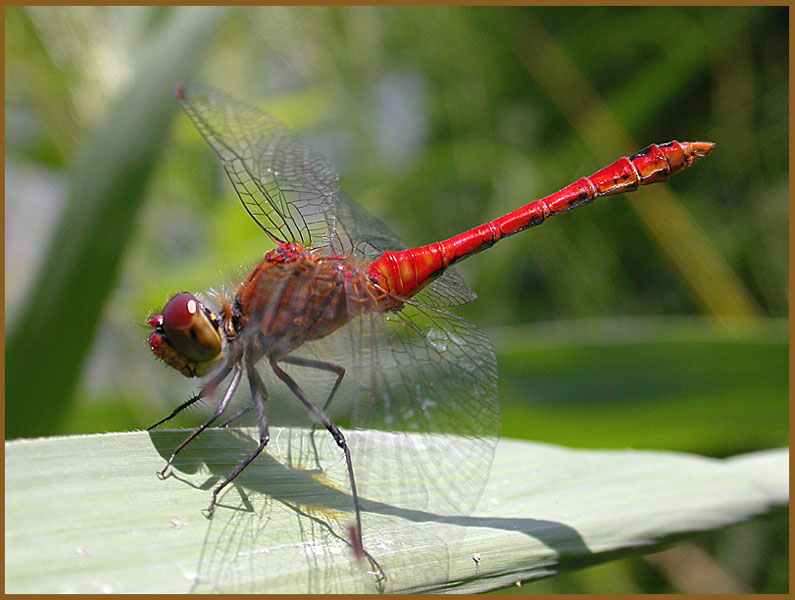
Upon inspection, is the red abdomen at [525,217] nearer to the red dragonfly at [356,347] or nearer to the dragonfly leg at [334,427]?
the red dragonfly at [356,347]

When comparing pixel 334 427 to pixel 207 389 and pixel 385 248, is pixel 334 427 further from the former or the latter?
pixel 385 248

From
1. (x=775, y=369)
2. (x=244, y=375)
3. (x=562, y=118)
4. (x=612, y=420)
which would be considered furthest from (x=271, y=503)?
(x=562, y=118)

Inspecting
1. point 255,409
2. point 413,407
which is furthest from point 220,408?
point 413,407

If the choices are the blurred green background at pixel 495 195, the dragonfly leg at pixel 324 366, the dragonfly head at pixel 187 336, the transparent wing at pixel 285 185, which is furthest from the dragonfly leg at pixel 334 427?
the blurred green background at pixel 495 195

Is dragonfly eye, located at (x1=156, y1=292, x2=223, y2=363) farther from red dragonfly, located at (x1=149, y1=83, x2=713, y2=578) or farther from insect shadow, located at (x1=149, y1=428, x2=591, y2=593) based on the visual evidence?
insect shadow, located at (x1=149, y1=428, x2=591, y2=593)

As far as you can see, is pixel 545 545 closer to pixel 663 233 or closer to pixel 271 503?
pixel 271 503

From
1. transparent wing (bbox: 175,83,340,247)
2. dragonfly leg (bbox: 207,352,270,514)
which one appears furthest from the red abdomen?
dragonfly leg (bbox: 207,352,270,514)

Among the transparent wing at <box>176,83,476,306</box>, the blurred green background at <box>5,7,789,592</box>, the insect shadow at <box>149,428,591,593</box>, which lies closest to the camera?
the insect shadow at <box>149,428,591,593</box>

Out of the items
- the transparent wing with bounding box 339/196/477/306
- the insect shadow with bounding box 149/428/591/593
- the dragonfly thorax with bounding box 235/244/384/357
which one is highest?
the transparent wing with bounding box 339/196/477/306
